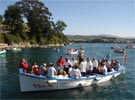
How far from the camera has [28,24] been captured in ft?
325

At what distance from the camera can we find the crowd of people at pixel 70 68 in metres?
20.9

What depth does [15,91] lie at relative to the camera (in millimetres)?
20766

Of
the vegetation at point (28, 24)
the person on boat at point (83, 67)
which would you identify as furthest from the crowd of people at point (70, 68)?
the vegetation at point (28, 24)

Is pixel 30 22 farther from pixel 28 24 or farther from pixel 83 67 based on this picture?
pixel 83 67

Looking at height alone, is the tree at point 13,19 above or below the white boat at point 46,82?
above

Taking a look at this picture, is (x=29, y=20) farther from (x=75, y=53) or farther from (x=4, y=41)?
(x=75, y=53)

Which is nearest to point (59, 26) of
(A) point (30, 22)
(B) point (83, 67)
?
(A) point (30, 22)

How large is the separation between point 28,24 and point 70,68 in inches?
3113

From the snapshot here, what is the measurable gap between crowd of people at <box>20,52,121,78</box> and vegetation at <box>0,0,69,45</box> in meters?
65.4

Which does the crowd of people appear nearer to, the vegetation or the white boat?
the white boat

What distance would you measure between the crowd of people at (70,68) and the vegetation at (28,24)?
215ft

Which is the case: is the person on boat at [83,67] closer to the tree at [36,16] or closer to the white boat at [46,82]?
the white boat at [46,82]

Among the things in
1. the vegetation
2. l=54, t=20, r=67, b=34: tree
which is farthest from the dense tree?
l=54, t=20, r=67, b=34: tree

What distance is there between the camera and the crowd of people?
2094cm
